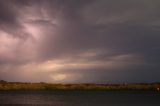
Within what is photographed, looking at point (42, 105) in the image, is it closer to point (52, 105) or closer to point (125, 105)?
point (52, 105)

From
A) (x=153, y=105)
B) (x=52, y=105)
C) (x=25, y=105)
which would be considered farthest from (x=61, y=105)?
(x=153, y=105)

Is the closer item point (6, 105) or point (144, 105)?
point (6, 105)

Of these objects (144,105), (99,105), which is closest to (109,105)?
(99,105)

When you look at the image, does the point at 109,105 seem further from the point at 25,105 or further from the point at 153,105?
the point at 25,105

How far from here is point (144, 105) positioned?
138750 millimetres

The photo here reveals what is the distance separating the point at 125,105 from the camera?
137 meters

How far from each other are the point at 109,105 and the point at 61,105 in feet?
60.3

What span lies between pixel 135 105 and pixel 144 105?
357cm

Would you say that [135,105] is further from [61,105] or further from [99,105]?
[61,105]

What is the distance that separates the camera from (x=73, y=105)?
13612cm

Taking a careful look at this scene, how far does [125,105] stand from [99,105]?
994 cm

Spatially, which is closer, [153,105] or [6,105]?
[6,105]

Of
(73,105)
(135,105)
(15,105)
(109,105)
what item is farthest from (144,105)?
(15,105)

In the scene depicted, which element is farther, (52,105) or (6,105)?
(52,105)
